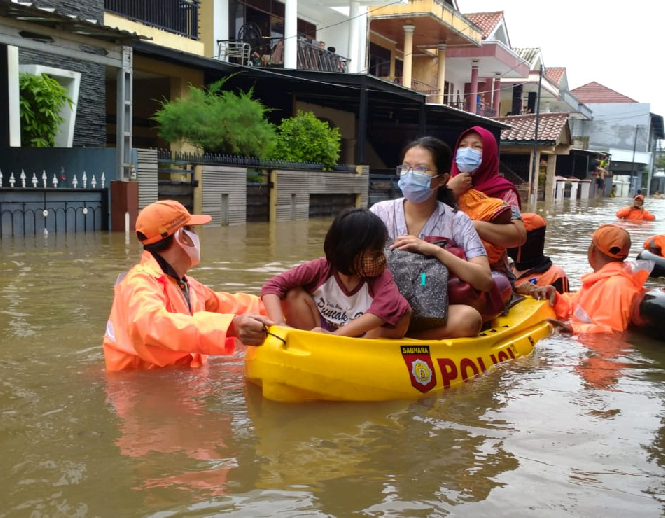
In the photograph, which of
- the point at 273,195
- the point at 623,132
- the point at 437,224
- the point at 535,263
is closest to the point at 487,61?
the point at 273,195

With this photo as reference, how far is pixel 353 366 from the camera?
364 centimetres

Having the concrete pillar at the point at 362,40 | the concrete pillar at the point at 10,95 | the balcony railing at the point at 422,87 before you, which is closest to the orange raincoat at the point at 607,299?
the concrete pillar at the point at 10,95

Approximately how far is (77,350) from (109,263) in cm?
409

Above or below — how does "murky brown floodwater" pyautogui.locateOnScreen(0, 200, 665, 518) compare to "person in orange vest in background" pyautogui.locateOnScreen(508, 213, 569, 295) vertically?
below

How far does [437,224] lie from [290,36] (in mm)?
16746

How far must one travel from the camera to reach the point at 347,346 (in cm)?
361

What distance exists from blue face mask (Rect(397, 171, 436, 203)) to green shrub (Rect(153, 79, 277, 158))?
35.9 feet

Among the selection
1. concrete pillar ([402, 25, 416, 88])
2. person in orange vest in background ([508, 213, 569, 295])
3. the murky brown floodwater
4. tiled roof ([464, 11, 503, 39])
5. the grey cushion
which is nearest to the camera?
the murky brown floodwater

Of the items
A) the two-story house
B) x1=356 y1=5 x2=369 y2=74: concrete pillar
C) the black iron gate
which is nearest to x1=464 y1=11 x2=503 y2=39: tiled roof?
x1=356 y1=5 x2=369 y2=74: concrete pillar

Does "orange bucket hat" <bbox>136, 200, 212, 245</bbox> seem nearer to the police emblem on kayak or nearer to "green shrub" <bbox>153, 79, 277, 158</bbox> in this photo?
the police emblem on kayak

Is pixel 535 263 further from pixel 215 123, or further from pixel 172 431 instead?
pixel 215 123

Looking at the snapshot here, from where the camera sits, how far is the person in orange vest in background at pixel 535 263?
6633mm

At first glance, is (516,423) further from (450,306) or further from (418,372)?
(450,306)

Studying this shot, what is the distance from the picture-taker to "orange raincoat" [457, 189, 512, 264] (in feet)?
15.8
